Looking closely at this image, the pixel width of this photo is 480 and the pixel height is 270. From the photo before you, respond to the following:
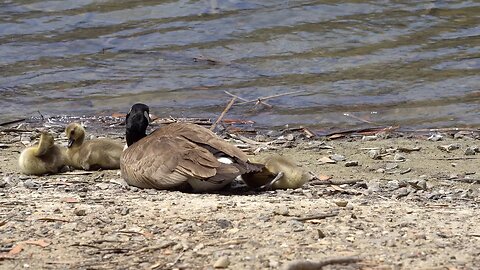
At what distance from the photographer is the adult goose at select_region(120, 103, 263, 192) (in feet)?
24.0

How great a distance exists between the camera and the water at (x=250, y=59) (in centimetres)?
1188

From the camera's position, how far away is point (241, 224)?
5.99 m

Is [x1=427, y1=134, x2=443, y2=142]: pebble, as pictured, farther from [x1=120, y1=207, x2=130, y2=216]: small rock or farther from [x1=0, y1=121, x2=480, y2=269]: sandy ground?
[x1=120, y1=207, x2=130, y2=216]: small rock

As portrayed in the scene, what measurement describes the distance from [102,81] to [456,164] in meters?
5.64

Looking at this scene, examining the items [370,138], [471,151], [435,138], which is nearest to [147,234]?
[471,151]

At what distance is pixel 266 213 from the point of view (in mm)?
6281

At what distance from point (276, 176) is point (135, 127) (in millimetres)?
1379

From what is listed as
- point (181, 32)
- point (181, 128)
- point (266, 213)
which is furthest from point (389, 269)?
point (181, 32)

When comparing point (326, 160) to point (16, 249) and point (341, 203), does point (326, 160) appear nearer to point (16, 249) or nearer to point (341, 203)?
point (341, 203)

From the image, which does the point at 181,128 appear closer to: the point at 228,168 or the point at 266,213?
the point at 228,168

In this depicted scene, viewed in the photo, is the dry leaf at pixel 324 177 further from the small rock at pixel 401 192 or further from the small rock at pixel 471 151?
the small rock at pixel 471 151

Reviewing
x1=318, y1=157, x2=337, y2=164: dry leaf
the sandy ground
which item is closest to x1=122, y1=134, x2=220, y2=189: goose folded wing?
the sandy ground

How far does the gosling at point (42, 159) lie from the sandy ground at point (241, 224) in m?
0.09

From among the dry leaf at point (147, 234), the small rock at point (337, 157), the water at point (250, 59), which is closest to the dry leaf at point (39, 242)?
the dry leaf at point (147, 234)
